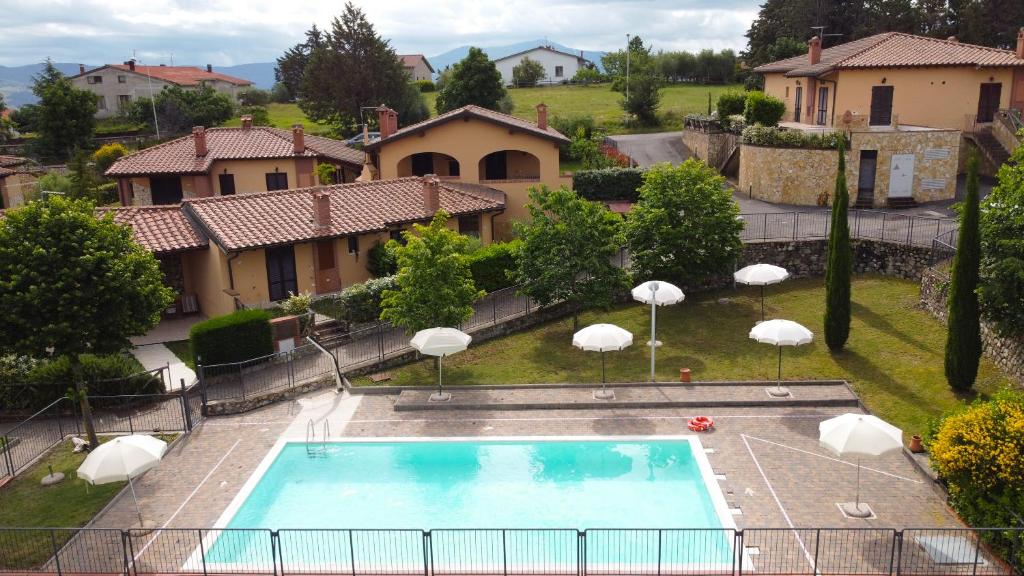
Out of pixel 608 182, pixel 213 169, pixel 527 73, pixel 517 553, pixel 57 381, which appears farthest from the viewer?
pixel 527 73

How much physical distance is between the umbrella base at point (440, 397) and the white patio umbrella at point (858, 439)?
11.1 m

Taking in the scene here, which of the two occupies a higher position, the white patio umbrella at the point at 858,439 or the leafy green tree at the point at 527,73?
the leafy green tree at the point at 527,73

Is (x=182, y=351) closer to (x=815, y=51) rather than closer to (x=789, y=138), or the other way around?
(x=789, y=138)

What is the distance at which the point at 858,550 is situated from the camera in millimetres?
15406

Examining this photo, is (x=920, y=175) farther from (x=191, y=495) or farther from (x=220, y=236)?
(x=191, y=495)

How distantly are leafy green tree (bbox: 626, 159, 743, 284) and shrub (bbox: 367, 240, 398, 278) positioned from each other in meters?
9.75

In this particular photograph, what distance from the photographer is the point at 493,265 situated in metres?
31.2

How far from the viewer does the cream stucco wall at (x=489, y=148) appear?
3953 cm

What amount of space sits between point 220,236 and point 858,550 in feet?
78.0

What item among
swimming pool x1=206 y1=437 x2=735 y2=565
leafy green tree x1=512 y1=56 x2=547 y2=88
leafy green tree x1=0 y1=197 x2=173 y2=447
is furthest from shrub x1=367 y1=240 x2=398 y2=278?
leafy green tree x1=512 y1=56 x2=547 y2=88

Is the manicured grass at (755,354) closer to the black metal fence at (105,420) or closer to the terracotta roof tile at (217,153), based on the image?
the black metal fence at (105,420)

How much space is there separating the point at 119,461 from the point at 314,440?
226 inches

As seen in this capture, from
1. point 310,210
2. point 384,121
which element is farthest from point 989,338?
point 384,121

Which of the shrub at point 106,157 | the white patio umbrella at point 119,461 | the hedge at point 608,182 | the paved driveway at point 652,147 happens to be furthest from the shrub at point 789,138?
the shrub at point 106,157
